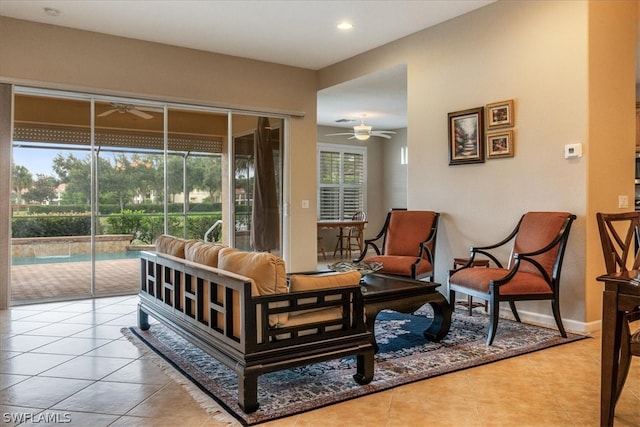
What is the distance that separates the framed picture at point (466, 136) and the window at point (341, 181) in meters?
5.59

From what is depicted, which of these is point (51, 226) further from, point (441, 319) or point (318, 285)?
point (441, 319)

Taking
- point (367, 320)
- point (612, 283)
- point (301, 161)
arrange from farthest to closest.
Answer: point (301, 161) → point (367, 320) → point (612, 283)

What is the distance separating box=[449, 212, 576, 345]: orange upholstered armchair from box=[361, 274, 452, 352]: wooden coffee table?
35 cm

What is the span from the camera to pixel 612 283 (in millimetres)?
2070

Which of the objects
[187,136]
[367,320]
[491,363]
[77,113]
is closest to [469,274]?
[491,363]

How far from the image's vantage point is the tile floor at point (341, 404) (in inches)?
91.6

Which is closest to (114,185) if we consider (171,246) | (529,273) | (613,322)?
(171,246)

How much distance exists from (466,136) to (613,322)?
3107 mm

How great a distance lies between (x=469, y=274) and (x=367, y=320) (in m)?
1.22

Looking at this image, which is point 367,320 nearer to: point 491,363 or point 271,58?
point 491,363

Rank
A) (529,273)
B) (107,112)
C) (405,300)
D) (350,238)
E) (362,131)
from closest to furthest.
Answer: (405,300) → (529,273) → (107,112) → (362,131) → (350,238)

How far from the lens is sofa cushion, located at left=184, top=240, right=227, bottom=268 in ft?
9.85

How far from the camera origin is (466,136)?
4914 millimetres

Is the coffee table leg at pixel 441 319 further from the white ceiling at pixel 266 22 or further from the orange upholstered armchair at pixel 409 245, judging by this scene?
the white ceiling at pixel 266 22
